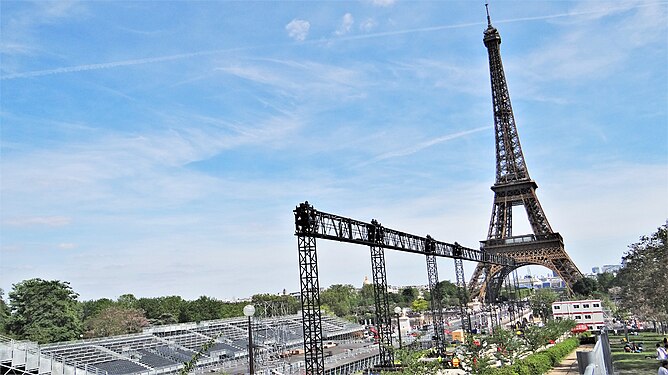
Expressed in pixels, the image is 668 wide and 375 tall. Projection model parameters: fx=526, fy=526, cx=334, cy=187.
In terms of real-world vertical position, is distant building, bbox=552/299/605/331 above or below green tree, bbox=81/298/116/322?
below

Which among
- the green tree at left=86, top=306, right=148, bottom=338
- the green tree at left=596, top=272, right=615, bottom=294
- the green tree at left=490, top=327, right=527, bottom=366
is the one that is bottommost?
the green tree at left=490, top=327, right=527, bottom=366

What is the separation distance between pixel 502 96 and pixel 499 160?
992cm

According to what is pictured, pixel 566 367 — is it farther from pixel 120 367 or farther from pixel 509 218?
pixel 509 218

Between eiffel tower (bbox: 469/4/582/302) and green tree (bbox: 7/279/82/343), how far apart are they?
51398 mm

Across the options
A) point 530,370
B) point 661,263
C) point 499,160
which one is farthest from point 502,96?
point 530,370

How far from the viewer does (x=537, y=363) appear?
28.9 m

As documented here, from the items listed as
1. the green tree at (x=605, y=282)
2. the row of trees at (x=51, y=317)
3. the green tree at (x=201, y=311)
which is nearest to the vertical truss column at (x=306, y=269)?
the row of trees at (x=51, y=317)

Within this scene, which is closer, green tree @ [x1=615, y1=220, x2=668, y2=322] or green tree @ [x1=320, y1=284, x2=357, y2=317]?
green tree @ [x1=615, y1=220, x2=668, y2=322]

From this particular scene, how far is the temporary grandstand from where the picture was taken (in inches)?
1092

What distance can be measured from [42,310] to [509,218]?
2474 inches

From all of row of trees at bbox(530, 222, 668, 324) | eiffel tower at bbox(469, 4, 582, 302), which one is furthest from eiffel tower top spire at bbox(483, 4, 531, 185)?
row of trees at bbox(530, 222, 668, 324)

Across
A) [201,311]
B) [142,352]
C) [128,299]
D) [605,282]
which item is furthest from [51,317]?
[605,282]

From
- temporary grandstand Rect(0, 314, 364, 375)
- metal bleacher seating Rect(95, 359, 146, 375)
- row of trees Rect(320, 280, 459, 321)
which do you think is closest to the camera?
temporary grandstand Rect(0, 314, 364, 375)

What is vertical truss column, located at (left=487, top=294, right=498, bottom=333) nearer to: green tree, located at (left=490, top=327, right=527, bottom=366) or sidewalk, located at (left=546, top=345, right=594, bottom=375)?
sidewalk, located at (left=546, top=345, right=594, bottom=375)
